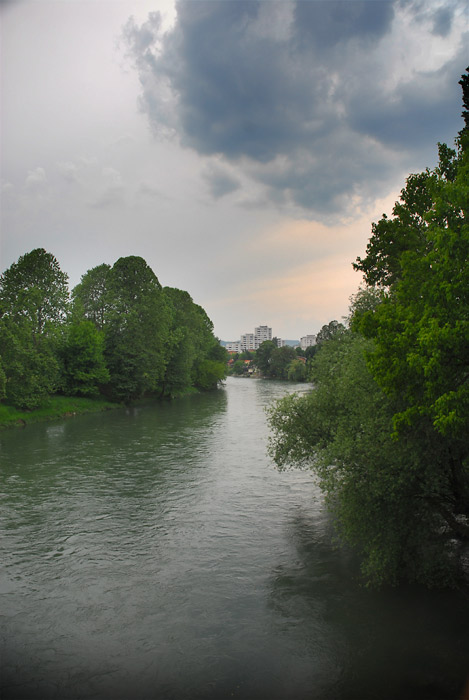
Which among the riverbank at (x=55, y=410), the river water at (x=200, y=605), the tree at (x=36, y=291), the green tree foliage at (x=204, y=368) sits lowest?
the river water at (x=200, y=605)

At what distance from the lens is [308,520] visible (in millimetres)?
19078

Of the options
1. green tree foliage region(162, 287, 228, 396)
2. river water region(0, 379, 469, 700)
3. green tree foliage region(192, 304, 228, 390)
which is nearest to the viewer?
river water region(0, 379, 469, 700)

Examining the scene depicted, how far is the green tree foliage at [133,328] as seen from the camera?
58.7 m

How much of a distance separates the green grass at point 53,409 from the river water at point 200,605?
19.8m

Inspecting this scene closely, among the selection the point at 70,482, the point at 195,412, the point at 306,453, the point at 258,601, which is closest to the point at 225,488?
the point at 306,453

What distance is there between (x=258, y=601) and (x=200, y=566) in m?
2.84

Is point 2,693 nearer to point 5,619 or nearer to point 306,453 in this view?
point 5,619

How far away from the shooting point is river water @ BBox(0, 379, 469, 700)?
980 cm

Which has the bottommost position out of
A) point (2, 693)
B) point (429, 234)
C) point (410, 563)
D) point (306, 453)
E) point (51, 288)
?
point (2, 693)

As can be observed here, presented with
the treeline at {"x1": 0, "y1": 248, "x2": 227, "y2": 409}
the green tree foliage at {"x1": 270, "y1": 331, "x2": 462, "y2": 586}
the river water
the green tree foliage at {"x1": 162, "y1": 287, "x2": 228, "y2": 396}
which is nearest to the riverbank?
the treeline at {"x1": 0, "y1": 248, "x2": 227, "y2": 409}

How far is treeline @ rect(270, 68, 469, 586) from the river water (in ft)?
5.46

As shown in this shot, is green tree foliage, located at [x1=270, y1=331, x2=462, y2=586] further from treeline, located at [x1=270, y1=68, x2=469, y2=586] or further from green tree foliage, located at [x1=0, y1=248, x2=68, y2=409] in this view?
green tree foliage, located at [x1=0, y1=248, x2=68, y2=409]

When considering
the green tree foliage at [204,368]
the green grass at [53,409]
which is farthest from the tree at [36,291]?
the green tree foliage at [204,368]

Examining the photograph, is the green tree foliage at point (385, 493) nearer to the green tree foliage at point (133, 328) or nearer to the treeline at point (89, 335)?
the treeline at point (89, 335)
